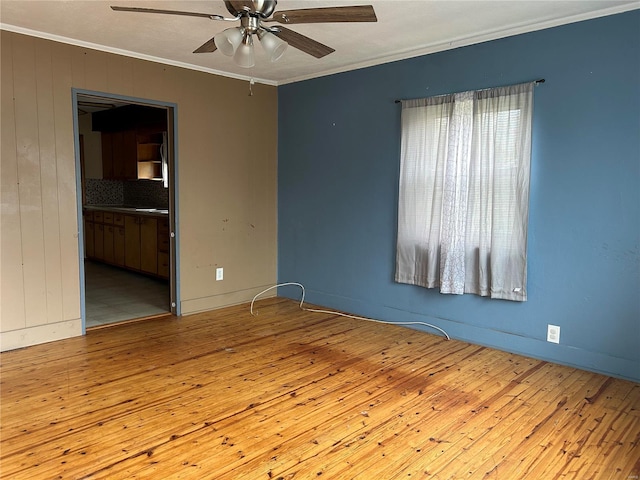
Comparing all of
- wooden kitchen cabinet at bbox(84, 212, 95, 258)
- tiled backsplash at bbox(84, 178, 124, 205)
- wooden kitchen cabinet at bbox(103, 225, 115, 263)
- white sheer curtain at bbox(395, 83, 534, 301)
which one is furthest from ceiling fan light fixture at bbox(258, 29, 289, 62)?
tiled backsplash at bbox(84, 178, 124, 205)

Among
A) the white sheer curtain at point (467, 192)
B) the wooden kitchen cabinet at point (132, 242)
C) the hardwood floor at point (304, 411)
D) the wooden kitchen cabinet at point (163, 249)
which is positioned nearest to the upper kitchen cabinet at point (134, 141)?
the wooden kitchen cabinet at point (132, 242)

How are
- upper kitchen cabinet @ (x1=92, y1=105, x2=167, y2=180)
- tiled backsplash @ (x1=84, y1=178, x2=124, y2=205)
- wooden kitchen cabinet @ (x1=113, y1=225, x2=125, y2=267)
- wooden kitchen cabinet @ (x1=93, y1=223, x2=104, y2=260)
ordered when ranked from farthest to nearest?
tiled backsplash @ (x1=84, y1=178, x2=124, y2=205), wooden kitchen cabinet @ (x1=93, y1=223, x2=104, y2=260), wooden kitchen cabinet @ (x1=113, y1=225, x2=125, y2=267), upper kitchen cabinet @ (x1=92, y1=105, x2=167, y2=180)

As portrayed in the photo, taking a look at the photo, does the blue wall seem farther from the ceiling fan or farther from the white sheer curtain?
the ceiling fan

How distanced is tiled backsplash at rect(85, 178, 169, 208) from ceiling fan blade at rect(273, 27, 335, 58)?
5367 mm

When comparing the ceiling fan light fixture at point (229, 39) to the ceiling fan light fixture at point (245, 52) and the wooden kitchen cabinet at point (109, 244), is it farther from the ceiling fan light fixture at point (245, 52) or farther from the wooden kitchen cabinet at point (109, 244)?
the wooden kitchen cabinet at point (109, 244)

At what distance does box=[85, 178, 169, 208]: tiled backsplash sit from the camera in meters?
7.71

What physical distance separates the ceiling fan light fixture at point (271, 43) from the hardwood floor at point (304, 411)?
6.81ft

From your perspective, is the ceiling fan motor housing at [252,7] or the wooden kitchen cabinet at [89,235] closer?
the ceiling fan motor housing at [252,7]

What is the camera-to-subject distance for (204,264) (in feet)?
16.4

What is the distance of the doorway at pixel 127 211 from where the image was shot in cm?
491

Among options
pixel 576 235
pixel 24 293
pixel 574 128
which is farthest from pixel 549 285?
pixel 24 293

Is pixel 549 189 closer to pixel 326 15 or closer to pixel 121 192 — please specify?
pixel 326 15

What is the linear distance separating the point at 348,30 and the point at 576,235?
226cm

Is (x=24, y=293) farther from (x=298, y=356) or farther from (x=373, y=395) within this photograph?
(x=373, y=395)
